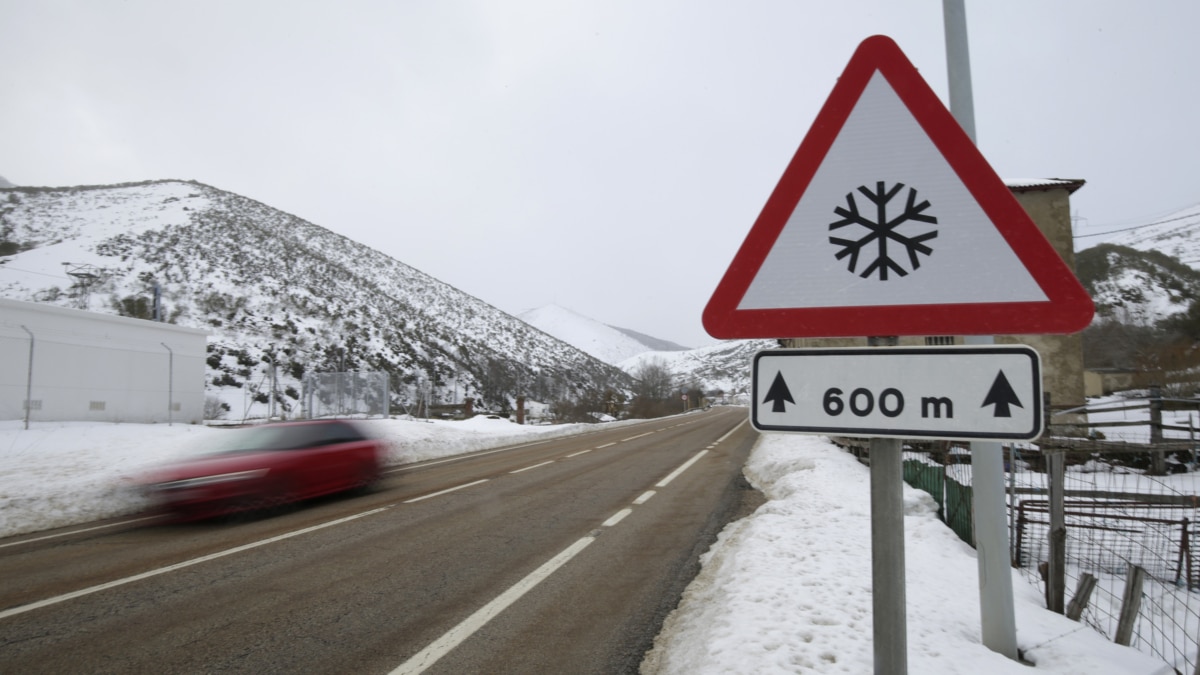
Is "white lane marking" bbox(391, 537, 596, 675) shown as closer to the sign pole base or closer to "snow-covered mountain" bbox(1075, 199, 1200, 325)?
the sign pole base

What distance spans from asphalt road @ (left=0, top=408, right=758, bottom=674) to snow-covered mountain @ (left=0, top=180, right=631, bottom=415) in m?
44.4

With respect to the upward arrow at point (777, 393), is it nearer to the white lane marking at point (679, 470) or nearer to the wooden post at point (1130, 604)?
the wooden post at point (1130, 604)

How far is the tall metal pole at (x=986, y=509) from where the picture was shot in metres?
3.23

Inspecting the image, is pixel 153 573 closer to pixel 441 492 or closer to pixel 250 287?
pixel 441 492

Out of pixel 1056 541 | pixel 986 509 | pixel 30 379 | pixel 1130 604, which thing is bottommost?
pixel 1130 604

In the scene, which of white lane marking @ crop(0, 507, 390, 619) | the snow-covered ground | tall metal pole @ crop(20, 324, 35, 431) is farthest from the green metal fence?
tall metal pole @ crop(20, 324, 35, 431)

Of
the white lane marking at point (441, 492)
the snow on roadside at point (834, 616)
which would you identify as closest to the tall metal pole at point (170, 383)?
the white lane marking at point (441, 492)

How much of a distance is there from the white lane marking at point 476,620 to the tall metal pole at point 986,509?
3.14 m

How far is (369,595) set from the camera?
4.89 meters

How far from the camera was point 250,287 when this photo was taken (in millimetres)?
66188

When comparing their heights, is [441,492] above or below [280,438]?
below

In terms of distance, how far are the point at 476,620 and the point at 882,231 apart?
12.6 feet

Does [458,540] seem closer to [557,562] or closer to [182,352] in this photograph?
[557,562]

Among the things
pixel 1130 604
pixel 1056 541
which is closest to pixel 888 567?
pixel 1130 604
